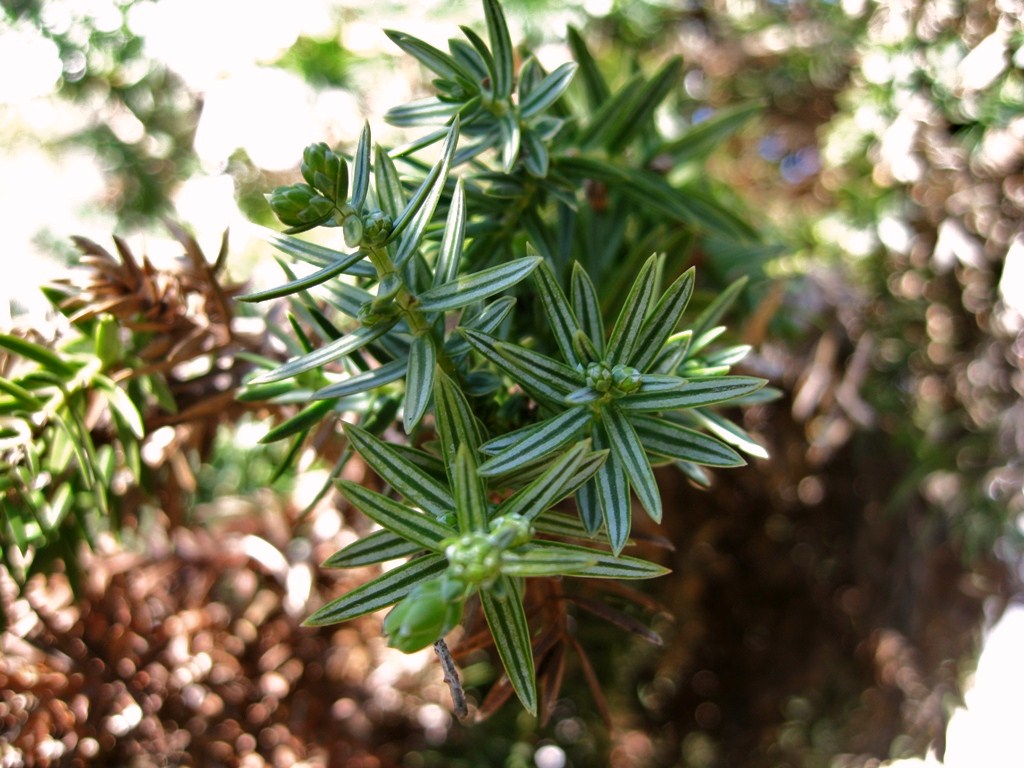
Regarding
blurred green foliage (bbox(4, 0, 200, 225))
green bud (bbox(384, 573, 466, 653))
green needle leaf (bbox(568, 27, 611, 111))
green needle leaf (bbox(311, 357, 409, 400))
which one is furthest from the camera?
blurred green foliage (bbox(4, 0, 200, 225))

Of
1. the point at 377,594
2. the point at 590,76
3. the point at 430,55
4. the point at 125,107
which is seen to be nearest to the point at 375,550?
the point at 377,594

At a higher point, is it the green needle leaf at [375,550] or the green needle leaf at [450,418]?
the green needle leaf at [450,418]

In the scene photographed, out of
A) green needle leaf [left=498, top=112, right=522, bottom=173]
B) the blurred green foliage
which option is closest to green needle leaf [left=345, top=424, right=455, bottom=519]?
green needle leaf [left=498, top=112, right=522, bottom=173]

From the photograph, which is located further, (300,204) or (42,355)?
(42,355)

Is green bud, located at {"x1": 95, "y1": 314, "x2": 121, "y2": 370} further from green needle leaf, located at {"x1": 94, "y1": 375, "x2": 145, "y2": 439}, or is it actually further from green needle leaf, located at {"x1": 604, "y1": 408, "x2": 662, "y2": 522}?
green needle leaf, located at {"x1": 604, "y1": 408, "x2": 662, "y2": 522}

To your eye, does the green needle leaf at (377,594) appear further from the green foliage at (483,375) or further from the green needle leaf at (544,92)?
the green needle leaf at (544,92)

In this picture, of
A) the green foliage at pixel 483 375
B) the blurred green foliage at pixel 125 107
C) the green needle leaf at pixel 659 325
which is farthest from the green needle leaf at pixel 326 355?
the blurred green foliage at pixel 125 107

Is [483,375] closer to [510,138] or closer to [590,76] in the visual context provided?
[510,138]
